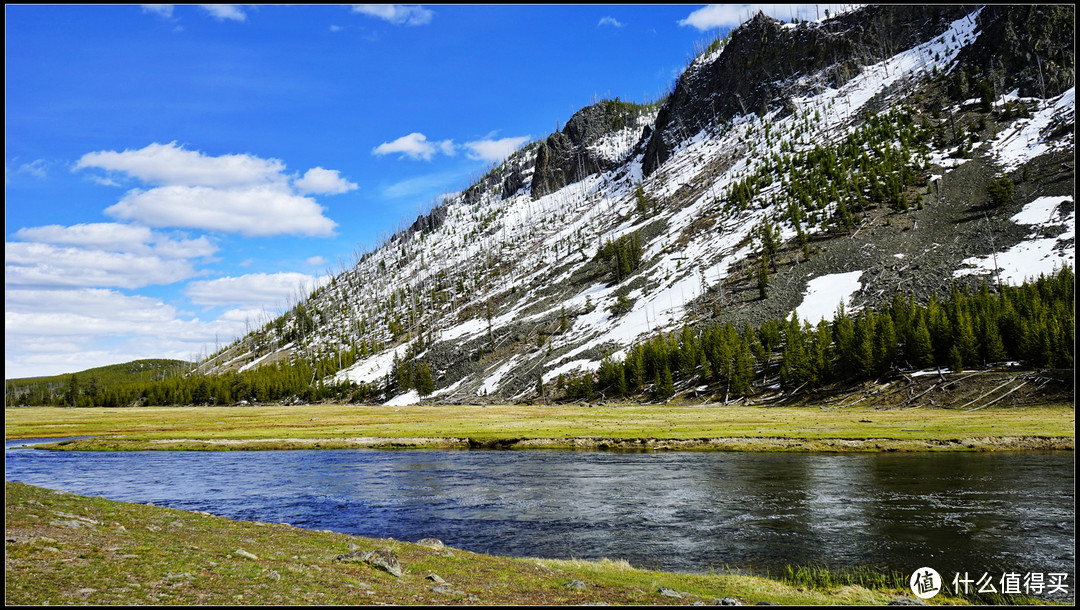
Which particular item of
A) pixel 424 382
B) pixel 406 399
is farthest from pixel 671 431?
pixel 406 399

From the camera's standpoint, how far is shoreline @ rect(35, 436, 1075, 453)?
47938mm

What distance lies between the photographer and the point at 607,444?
Answer: 192 ft

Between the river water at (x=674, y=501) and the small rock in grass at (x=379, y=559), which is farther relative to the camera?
the river water at (x=674, y=501)

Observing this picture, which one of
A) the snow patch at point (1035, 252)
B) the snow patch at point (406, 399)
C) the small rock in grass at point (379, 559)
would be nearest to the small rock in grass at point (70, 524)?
the small rock in grass at point (379, 559)

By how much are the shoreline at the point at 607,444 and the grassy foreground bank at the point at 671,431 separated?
109 mm

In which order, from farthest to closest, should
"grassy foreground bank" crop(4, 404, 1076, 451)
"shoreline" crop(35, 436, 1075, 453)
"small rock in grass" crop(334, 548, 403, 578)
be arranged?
"grassy foreground bank" crop(4, 404, 1076, 451)
"shoreline" crop(35, 436, 1075, 453)
"small rock in grass" crop(334, 548, 403, 578)

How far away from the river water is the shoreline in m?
3.48

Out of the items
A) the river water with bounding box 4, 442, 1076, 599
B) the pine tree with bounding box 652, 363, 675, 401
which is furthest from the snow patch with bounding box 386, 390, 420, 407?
the river water with bounding box 4, 442, 1076, 599

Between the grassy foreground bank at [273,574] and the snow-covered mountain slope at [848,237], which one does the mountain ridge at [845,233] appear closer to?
the snow-covered mountain slope at [848,237]

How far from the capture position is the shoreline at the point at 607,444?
47.9 meters

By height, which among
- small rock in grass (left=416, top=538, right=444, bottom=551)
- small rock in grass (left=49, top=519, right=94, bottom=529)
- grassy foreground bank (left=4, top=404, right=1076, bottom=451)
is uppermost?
small rock in grass (left=49, top=519, right=94, bottom=529)

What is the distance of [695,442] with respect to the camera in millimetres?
56625

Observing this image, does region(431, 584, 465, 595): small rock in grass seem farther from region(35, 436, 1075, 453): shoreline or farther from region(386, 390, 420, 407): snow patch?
region(386, 390, 420, 407): snow patch

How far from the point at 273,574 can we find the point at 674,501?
74.3 ft
